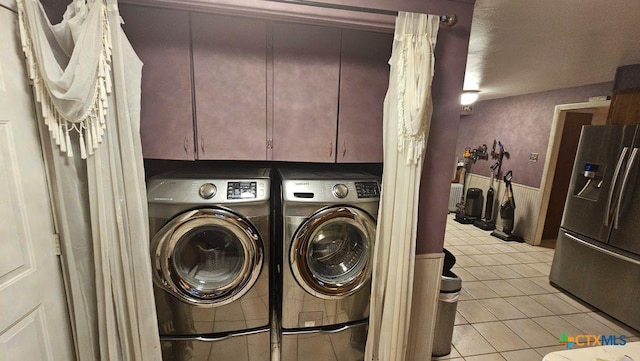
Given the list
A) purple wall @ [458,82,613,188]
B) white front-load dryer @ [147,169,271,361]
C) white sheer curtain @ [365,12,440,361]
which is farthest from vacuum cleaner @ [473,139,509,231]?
white front-load dryer @ [147,169,271,361]

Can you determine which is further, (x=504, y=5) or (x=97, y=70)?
(x=504, y=5)

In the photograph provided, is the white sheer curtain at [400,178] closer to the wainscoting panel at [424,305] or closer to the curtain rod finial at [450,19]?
the curtain rod finial at [450,19]

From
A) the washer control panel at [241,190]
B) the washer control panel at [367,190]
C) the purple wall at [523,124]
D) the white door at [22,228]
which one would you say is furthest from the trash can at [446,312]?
the purple wall at [523,124]

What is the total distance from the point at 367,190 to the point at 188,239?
110 cm

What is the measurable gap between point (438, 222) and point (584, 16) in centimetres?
167

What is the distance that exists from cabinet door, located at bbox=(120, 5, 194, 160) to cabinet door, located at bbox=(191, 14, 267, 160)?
6 centimetres

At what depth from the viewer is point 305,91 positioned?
1.58 meters

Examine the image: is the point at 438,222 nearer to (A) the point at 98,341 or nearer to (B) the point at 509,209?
(A) the point at 98,341

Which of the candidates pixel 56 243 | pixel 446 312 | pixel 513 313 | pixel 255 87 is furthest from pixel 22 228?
→ pixel 513 313

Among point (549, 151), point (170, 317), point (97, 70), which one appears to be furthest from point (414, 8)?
point (549, 151)

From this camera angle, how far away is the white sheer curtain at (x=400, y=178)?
1.37 meters

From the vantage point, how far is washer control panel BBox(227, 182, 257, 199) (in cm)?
152

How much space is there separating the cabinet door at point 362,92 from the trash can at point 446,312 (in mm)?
1086

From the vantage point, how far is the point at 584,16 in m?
1.78
